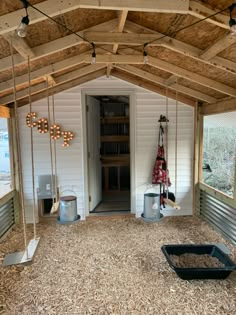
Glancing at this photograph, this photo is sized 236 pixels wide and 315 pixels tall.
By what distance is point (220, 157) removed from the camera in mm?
3992

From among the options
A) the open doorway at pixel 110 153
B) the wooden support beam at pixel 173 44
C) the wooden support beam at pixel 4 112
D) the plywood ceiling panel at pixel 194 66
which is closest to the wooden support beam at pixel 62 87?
the wooden support beam at pixel 4 112

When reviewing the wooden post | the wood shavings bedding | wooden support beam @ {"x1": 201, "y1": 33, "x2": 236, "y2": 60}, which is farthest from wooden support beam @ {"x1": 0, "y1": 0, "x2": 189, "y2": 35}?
the wood shavings bedding

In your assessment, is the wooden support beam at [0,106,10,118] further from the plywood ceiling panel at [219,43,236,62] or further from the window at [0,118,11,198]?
the plywood ceiling panel at [219,43,236,62]

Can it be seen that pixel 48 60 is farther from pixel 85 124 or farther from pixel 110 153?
pixel 110 153

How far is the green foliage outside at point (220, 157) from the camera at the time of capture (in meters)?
3.62

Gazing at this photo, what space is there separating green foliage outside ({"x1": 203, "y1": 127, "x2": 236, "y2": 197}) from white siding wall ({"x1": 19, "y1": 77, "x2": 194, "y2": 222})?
0.35m

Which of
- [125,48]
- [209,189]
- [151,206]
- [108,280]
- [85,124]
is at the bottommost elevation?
[108,280]

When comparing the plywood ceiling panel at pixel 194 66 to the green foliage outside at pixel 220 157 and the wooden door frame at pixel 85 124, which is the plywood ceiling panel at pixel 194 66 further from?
the wooden door frame at pixel 85 124

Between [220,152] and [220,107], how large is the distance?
2.49 ft

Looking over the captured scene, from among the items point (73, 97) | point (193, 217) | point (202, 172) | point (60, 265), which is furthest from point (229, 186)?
point (73, 97)

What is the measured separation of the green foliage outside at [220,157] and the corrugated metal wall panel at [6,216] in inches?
143

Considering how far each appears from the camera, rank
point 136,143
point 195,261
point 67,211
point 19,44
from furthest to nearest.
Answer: point 136,143 < point 195,261 < point 67,211 < point 19,44

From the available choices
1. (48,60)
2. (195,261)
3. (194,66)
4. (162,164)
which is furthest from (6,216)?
(194,66)

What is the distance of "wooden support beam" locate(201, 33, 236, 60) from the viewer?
205 cm
